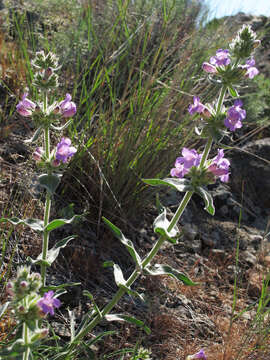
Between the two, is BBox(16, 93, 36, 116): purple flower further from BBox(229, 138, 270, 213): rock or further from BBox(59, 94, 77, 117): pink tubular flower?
BBox(229, 138, 270, 213): rock

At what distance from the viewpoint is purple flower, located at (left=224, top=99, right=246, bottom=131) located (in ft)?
5.53

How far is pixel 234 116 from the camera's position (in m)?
1.69

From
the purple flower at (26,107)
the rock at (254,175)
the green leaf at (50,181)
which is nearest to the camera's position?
the green leaf at (50,181)

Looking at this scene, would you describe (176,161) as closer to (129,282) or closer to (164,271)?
(164,271)

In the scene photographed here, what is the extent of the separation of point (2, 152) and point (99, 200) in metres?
0.89

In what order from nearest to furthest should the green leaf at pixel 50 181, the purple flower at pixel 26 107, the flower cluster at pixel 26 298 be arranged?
the flower cluster at pixel 26 298 → the green leaf at pixel 50 181 → the purple flower at pixel 26 107

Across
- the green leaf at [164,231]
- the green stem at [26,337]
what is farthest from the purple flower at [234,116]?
the green stem at [26,337]

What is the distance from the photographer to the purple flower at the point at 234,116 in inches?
66.3

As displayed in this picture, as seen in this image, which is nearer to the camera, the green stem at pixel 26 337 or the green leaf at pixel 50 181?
the green stem at pixel 26 337

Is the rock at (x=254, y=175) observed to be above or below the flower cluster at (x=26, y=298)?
below

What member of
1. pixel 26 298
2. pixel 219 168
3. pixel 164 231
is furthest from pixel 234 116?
pixel 26 298

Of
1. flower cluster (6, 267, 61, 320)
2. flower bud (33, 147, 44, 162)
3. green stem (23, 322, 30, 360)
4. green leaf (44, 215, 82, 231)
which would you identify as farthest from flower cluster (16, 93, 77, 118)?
green stem (23, 322, 30, 360)

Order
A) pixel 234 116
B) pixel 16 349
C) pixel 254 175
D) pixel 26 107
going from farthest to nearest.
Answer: pixel 254 175
pixel 26 107
pixel 234 116
pixel 16 349

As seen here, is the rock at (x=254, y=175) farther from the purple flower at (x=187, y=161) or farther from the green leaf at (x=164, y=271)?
the green leaf at (x=164, y=271)
